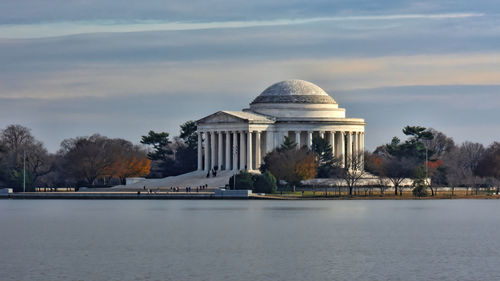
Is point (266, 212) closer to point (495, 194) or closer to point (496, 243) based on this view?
point (496, 243)

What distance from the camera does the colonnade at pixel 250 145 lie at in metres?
179

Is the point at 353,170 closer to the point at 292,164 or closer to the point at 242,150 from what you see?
the point at 292,164

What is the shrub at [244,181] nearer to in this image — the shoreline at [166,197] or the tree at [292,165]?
the shoreline at [166,197]

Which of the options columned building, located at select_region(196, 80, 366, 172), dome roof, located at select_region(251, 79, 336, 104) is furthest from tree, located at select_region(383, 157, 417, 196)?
dome roof, located at select_region(251, 79, 336, 104)

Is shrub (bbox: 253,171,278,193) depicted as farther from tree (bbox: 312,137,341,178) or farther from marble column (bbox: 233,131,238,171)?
marble column (bbox: 233,131,238,171)

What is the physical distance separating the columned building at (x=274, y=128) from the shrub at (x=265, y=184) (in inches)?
1050

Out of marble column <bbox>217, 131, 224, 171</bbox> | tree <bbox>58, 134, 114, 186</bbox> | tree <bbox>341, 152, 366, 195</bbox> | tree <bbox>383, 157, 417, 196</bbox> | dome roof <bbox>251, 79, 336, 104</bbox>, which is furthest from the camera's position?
dome roof <bbox>251, 79, 336, 104</bbox>

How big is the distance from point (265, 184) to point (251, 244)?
67.3 metres

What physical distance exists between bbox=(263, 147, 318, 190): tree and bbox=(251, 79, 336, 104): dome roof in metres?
17.6

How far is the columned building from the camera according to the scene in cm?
17912

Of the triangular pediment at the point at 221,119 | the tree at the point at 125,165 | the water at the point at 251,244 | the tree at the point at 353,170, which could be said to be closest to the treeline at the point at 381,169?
the tree at the point at 353,170

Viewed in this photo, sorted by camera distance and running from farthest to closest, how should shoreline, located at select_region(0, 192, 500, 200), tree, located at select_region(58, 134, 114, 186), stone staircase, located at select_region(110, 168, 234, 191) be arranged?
tree, located at select_region(58, 134, 114, 186)
stone staircase, located at select_region(110, 168, 234, 191)
shoreline, located at select_region(0, 192, 500, 200)

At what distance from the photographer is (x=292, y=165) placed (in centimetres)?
15762

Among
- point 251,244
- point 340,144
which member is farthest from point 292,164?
point 251,244
